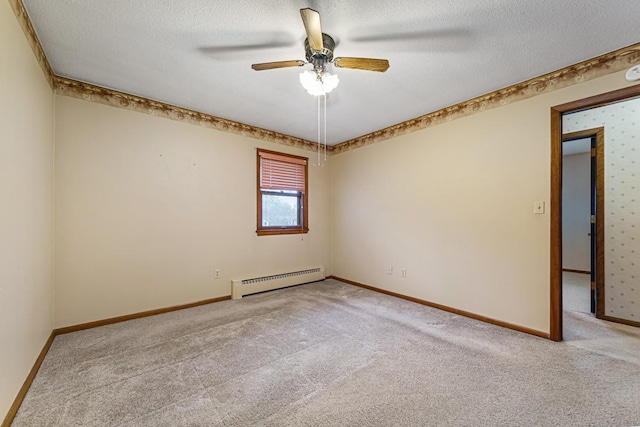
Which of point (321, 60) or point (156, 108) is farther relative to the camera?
point (156, 108)

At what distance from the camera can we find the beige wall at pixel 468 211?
8.60 feet

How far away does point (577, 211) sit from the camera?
568 cm

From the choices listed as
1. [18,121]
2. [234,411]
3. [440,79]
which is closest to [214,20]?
[18,121]

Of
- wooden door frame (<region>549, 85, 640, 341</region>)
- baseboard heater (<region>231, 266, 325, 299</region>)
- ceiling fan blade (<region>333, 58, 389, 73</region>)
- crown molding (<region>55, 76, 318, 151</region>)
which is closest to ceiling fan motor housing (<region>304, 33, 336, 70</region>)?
ceiling fan blade (<region>333, 58, 389, 73</region>)

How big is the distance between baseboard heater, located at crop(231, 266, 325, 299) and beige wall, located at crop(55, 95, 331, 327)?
13 centimetres

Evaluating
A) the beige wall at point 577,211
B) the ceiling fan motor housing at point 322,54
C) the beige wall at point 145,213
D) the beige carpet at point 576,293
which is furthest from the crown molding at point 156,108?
the beige wall at point 577,211

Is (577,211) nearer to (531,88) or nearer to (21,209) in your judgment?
(531,88)

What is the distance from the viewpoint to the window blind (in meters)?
4.19

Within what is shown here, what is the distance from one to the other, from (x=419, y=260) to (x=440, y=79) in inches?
87.9

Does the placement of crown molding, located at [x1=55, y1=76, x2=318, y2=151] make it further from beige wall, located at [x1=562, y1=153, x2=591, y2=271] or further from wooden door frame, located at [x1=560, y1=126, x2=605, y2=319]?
beige wall, located at [x1=562, y1=153, x2=591, y2=271]

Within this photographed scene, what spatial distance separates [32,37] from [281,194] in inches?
121

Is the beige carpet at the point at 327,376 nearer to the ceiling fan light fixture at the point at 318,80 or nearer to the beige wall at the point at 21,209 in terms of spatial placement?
the beige wall at the point at 21,209

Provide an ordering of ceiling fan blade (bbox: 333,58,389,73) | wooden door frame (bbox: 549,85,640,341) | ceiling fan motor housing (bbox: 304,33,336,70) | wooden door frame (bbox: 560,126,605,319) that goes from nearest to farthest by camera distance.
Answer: ceiling fan blade (bbox: 333,58,389,73) → ceiling fan motor housing (bbox: 304,33,336,70) → wooden door frame (bbox: 549,85,640,341) → wooden door frame (bbox: 560,126,605,319)

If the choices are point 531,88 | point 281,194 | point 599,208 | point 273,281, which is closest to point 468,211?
point 531,88
